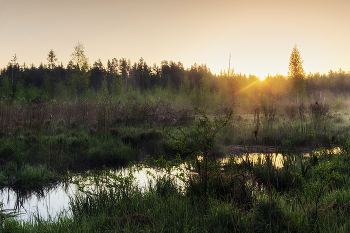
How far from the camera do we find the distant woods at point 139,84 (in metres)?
31.8

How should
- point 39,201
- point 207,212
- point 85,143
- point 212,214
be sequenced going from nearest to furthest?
point 212,214 < point 207,212 < point 39,201 < point 85,143

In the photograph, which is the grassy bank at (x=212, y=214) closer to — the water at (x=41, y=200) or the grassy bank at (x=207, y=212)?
the grassy bank at (x=207, y=212)

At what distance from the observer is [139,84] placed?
62.5m

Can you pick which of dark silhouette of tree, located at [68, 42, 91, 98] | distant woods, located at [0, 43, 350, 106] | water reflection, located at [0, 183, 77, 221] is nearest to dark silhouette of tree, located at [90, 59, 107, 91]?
distant woods, located at [0, 43, 350, 106]

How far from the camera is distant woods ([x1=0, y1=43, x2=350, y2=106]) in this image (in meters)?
31.8

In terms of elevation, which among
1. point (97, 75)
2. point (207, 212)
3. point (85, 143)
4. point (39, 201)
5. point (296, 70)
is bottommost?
point (39, 201)

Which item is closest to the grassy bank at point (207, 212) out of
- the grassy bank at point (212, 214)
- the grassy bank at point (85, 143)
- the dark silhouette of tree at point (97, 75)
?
the grassy bank at point (212, 214)

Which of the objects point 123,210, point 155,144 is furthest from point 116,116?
point 123,210

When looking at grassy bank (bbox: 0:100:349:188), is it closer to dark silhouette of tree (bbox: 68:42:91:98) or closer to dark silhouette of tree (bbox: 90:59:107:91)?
dark silhouette of tree (bbox: 68:42:91:98)

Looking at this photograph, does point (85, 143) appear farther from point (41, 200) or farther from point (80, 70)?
point (80, 70)

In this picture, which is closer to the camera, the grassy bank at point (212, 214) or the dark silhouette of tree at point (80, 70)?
the grassy bank at point (212, 214)

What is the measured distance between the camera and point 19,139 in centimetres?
752

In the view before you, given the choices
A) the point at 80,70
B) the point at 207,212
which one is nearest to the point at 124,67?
the point at 80,70

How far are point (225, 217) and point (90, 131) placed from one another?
8.01 meters
